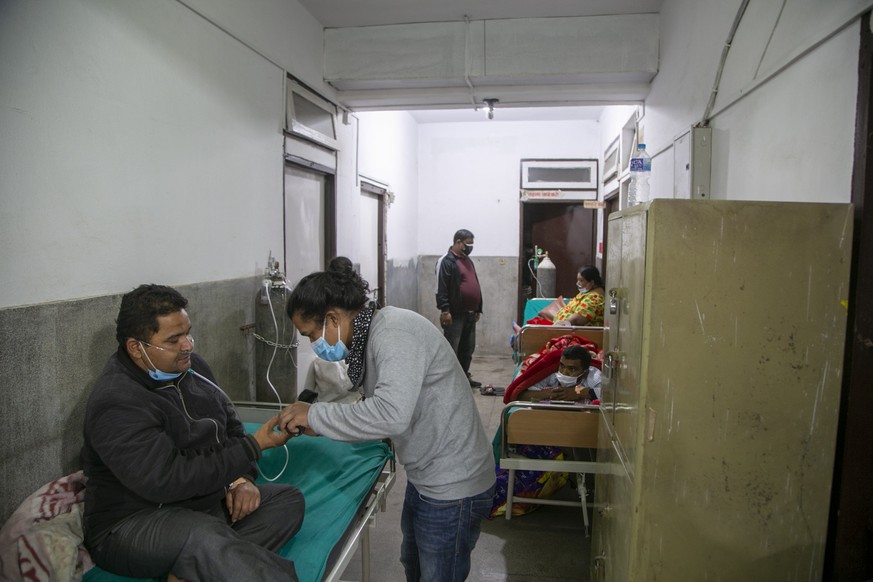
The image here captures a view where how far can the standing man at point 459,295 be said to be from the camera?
213 inches

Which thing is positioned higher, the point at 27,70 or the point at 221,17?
the point at 221,17

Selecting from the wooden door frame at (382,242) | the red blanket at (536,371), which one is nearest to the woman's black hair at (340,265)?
the red blanket at (536,371)

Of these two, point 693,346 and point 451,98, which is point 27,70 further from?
point 451,98

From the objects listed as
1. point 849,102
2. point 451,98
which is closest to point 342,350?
point 849,102

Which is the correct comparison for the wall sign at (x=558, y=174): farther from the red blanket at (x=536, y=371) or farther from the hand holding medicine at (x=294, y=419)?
the hand holding medicine at (x=294, y=419)

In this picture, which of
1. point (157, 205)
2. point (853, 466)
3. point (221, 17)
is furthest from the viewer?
point (221, 17)

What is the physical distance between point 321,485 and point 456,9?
128 inches

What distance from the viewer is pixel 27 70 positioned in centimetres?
175

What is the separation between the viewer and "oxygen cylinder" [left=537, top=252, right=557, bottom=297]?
7.26 metres

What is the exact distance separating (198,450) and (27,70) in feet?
4.37

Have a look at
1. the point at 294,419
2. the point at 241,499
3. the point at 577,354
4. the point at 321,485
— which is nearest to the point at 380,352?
the point at 294,419

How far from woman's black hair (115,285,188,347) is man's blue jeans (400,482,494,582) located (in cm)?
100

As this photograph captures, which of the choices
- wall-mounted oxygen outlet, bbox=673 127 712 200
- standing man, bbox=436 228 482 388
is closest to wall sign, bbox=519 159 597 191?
standing man, bbox=436 228 482 388

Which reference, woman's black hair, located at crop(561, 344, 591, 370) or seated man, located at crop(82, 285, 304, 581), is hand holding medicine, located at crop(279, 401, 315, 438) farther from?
woman's black hair, located at crop(561, 344, 591, 370)
